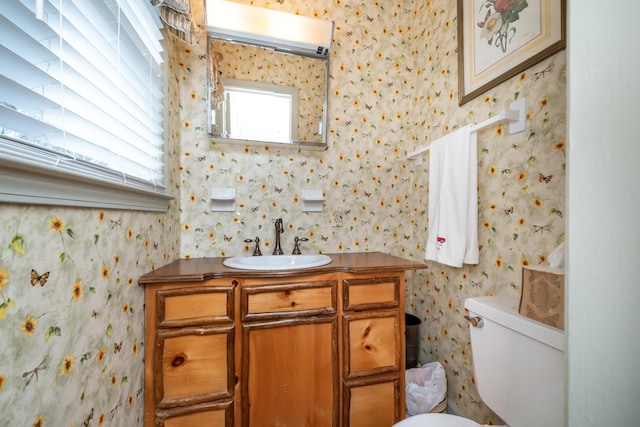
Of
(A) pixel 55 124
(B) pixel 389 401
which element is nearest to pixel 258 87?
(A) pixel 55 124

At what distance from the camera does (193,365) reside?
99 cm

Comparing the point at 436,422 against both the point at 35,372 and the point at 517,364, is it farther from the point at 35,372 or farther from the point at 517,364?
the point at 35,372

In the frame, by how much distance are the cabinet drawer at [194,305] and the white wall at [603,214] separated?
103cm

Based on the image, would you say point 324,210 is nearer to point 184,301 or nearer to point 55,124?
point 184,301

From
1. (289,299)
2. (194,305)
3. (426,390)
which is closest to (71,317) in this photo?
(194,305)

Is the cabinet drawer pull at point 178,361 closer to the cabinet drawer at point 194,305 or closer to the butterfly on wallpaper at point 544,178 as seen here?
the cabinet drawer at point 194,305

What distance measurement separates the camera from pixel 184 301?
991 mm

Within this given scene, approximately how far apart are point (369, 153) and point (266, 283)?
1.12 m

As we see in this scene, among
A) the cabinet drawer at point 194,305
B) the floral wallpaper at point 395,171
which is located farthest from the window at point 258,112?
the cabinet drawer at point 194,305

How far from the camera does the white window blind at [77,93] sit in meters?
0.44

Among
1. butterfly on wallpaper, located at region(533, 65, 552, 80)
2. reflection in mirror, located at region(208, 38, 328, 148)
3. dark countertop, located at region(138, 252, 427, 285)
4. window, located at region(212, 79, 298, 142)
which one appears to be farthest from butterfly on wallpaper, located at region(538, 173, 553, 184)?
window, located at region(212, 79, 298, 142)

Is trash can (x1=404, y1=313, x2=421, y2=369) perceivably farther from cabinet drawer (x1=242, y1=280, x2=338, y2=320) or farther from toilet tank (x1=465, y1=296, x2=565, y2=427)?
cabinet drawer (x1=242, y1=280, x2=338, y2=320)

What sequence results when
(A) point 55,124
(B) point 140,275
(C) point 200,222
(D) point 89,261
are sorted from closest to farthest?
(A) point 55,124
(D) point 89,261
(B) point 140,275
(C) point 200,222

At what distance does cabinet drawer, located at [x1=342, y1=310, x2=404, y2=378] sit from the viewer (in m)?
1.15
